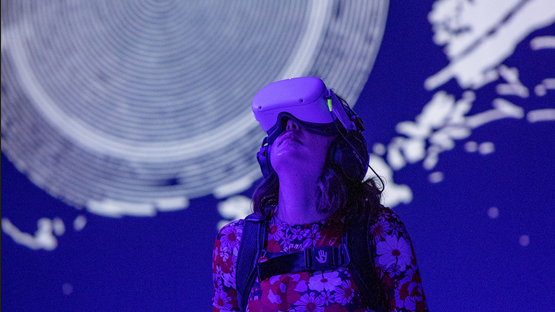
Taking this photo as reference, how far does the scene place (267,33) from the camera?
2.12 metres

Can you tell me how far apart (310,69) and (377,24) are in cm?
32

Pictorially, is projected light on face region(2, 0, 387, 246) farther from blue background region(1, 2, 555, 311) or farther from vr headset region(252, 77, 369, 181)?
vr headset region(252, 77, 369, 181)

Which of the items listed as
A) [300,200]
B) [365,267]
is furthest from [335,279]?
[300,200]

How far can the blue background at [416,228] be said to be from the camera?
1.80 meters

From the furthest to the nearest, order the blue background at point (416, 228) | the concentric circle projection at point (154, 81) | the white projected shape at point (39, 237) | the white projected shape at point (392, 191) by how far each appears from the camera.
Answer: the white projected shape at point (39, 237)
the concentric circle projection at point (154, 81)
the white projected shape at point (392, 191)
the blue background at point (416, 228)

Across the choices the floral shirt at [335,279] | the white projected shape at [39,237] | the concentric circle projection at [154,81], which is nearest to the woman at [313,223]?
the floral shirt at [335,279]

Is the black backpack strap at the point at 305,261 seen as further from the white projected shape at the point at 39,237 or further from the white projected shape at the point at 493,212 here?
the white projected shape at the point at 39,237

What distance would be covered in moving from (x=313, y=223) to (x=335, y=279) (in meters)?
0.12

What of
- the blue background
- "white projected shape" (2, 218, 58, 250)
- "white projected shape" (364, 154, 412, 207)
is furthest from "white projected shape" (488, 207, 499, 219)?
"white projected shape" (2, 218, 58, 250)

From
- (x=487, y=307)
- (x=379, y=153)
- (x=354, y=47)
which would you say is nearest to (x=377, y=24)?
Result: (x=354, y=47)

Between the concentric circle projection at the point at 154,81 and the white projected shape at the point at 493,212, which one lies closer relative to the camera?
the white projected shape at the point at 493,212

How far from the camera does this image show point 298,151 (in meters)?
0.95

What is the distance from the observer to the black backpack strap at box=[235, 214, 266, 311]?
3.13ft

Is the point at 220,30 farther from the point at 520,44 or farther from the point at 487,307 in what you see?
the point at 487,307
